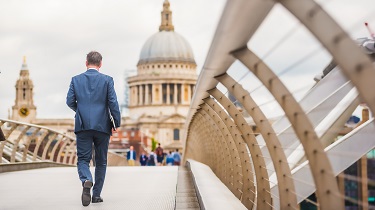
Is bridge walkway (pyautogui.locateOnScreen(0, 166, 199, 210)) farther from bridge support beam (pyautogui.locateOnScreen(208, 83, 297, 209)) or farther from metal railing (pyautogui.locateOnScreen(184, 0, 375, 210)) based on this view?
bridge support beam (pyautogui.locateOnScreen(208, 83, 297, 209))

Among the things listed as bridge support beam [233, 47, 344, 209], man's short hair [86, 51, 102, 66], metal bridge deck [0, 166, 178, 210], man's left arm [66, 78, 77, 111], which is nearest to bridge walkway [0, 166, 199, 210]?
metal bridge deck [0, 166, 178, 210]

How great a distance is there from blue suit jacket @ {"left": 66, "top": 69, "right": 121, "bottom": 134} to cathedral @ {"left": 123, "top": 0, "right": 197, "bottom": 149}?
390 ft

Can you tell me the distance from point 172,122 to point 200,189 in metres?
124

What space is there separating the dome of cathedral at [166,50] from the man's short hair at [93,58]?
12971 cm

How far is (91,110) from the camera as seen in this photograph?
20.2 feet

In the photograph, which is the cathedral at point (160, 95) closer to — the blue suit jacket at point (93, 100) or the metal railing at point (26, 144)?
the metal railing at point (26, 144)

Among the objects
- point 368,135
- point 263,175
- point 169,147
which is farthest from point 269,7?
point 169,147

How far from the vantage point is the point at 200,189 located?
6133 mm

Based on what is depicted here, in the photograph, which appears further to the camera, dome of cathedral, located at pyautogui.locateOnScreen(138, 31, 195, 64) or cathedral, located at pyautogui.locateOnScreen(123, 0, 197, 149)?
dome of cathedral, located at pyautogui.locateOnScreen(138, 31, 195, 64)

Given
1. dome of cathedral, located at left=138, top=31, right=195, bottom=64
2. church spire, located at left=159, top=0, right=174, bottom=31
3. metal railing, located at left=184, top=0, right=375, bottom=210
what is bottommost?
metal railing, located at left=184, top=0, right=375, bottom=210

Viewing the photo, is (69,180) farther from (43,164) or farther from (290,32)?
(290,32)

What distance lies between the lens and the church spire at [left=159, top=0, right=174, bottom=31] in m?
148

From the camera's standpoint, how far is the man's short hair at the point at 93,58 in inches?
249

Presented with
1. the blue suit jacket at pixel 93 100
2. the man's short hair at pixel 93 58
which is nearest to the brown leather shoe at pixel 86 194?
the blue suit jacket at pixel 93 100
